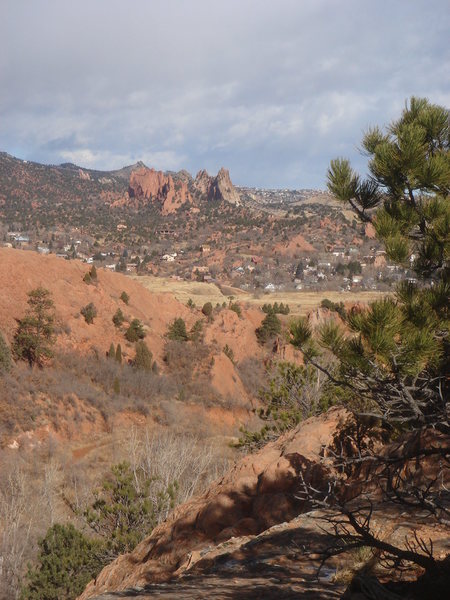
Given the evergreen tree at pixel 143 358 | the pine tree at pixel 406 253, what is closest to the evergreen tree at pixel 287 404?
the pine tree at pixel 406 253

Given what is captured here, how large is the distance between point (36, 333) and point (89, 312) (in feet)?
17.4

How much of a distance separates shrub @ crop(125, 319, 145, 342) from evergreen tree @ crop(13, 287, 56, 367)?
5038 millimetres

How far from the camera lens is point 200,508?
23.1 feet

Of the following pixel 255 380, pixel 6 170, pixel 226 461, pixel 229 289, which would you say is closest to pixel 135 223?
pixel 6 170

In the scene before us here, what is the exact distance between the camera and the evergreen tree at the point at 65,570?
8.23 metres

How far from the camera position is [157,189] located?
431 feet

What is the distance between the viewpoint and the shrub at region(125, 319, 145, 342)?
28562 mm

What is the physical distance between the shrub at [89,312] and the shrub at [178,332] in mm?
5492

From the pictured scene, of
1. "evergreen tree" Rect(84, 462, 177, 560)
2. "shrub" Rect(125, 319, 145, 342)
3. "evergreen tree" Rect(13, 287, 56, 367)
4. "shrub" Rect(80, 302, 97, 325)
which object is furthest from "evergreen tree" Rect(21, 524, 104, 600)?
"shrub" Rect(80, 302, 97, 325)

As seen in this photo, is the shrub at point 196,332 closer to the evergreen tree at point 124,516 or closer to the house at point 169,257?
Result: the evergreen tree at point 124,516

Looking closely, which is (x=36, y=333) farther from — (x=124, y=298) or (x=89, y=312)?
(x=124, y=298)

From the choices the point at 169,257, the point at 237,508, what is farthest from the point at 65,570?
the point at 169,257

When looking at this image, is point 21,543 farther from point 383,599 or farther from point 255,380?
point 255,380

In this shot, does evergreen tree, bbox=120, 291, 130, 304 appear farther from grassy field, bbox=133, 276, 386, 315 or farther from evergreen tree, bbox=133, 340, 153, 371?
grassy field, bbox=133, 276, 386, 315
